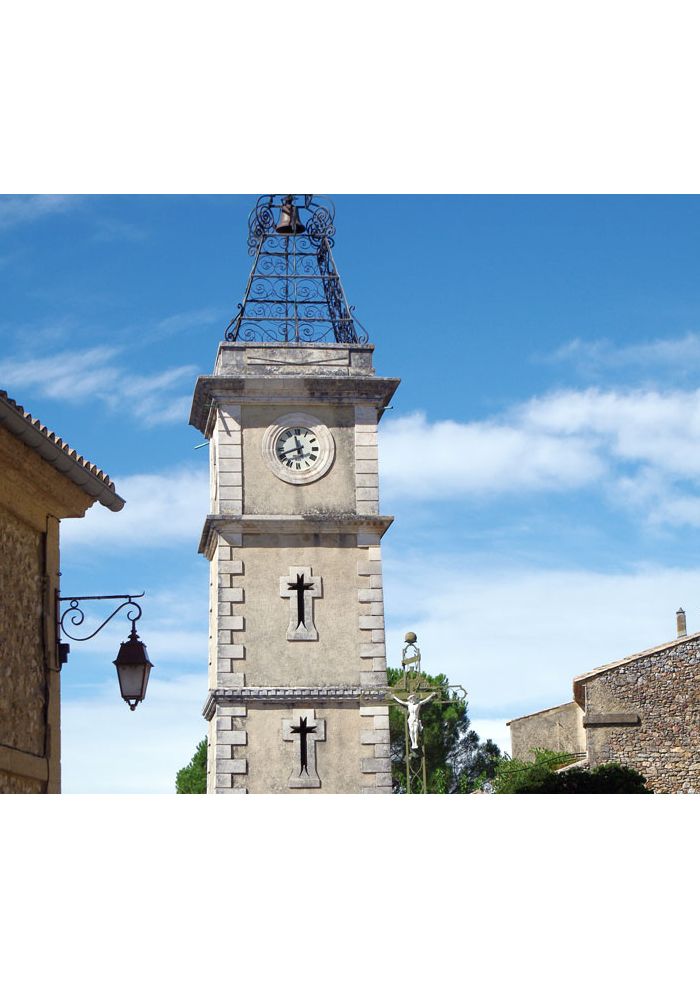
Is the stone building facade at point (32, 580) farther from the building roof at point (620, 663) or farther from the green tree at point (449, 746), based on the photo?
the green tree at point (449, 746)

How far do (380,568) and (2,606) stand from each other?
16336mm

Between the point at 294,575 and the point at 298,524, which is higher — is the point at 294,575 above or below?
below

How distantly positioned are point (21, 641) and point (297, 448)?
1680cm

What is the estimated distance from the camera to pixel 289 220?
96.7 feet

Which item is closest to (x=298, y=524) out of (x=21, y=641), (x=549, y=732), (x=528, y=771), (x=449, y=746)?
(x=528, y=771)

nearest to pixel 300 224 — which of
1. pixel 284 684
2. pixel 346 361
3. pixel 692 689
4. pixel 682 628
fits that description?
pixel 346 361

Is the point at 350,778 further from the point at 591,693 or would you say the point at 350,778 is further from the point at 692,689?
the point at 692,689

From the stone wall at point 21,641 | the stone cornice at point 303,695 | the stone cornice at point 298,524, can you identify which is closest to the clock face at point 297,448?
the stone cornice at point 298,524

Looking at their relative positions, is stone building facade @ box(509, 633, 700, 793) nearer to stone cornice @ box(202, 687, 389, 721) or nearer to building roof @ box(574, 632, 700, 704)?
building roof @ box(574, 632, 700, 704)

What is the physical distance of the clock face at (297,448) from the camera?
27031 millimetres

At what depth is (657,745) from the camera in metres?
28.5

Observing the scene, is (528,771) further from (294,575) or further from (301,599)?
(294,575)

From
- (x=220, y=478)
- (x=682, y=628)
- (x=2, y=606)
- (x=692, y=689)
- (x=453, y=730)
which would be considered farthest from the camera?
(x=453, y=730)

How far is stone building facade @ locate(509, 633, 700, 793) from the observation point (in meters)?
28.3
